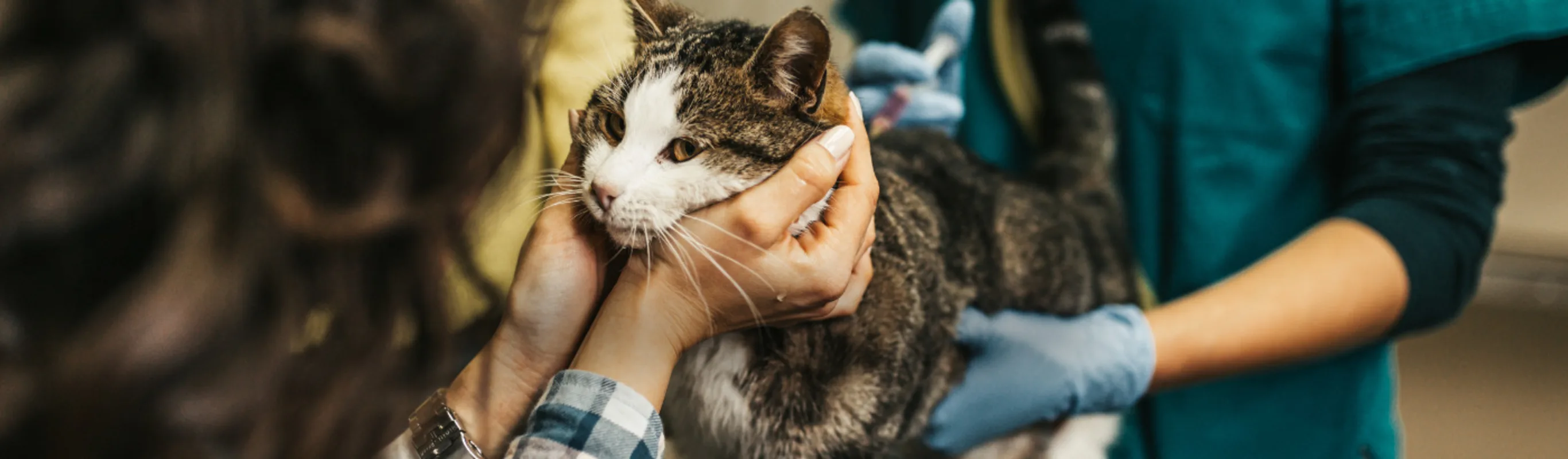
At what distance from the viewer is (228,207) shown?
0.28 meters

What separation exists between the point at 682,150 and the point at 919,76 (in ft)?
0.93

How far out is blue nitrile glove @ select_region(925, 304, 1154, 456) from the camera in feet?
2.00

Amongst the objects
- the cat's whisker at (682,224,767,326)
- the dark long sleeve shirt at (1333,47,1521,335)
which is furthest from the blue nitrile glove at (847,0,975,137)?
the dark long sleeve shirt at (1333,47,1521,335)

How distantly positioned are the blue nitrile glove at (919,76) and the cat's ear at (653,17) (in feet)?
0.64

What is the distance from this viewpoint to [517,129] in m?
0.36

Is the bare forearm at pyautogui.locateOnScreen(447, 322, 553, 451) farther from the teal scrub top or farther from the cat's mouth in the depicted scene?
the teal scrub top

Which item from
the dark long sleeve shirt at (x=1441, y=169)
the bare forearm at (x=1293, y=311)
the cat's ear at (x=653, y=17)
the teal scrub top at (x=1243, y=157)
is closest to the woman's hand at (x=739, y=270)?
the cat's ear at (x=653, y=17)

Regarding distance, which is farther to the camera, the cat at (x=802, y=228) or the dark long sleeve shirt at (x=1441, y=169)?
the dark long sleeve shirt at (x=1441, y=169)

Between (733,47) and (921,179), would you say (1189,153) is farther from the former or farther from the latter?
(733,47)

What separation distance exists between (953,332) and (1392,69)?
1.49 ft

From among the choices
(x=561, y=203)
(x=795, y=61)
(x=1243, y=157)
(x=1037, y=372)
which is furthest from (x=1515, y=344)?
(x=561, y=203)

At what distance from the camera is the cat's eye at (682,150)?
433 mm

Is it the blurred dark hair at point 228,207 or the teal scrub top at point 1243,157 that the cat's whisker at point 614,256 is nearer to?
the blurred dark hair at point 228,207

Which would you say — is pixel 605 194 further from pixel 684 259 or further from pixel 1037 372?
pixel 1037 372
